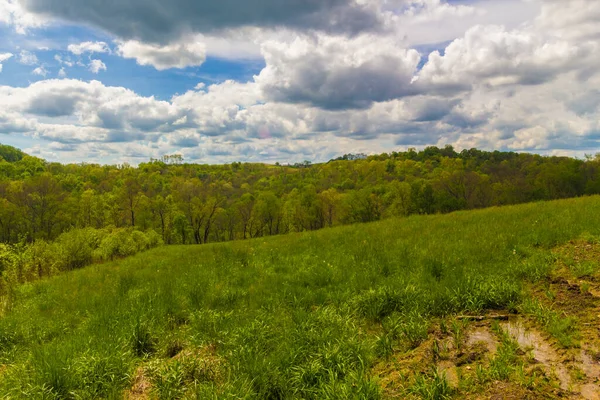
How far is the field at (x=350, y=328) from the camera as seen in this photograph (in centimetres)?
408

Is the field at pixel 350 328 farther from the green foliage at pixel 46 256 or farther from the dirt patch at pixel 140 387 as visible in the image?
the green foliage at pixel 46 256

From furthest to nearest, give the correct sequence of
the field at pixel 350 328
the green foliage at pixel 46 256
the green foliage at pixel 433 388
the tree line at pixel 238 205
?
1. the tree line at pixel 238 205
2. the green foliage at pixel 46 256
3. the field at pixel 350 328
4. the green foliage at pixel 433 388

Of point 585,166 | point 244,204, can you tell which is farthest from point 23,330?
point 585,166

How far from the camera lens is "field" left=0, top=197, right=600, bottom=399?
13.4 ft

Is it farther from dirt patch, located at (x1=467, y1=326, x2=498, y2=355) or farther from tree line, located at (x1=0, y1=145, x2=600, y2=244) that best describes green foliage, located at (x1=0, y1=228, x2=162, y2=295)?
tree line, located at (x1=0, y1=145, x2=600, y2=244)

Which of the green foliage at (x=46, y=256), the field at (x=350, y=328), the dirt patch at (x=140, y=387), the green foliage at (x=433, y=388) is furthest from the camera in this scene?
the green foliage at (x=46, y=256)

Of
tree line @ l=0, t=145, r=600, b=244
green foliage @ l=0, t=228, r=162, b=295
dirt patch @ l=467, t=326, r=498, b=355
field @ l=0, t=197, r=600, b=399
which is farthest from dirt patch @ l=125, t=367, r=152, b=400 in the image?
tree line @ l=0, t=145, r=600, b=244

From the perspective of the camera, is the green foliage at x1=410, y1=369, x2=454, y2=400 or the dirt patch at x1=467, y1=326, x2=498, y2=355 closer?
the green foliage at x1=410, y1=369, x2=454, y2=400

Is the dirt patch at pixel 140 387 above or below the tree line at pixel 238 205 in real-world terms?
above

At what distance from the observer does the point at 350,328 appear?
5.43 meters

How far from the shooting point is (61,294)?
9.93 m

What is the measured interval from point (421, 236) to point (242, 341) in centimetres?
737

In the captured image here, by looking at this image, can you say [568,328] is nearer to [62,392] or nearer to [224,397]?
[224,397]

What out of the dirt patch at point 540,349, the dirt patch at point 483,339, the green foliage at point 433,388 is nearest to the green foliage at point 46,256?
the green foliage at point 433,388
